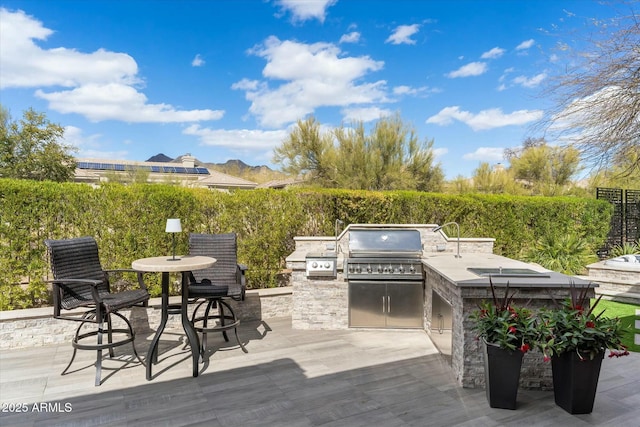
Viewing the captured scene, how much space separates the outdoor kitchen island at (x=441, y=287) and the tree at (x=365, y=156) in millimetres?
8654

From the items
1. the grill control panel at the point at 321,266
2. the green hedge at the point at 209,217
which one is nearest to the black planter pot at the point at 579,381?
the grill control panel at the point at 321,266

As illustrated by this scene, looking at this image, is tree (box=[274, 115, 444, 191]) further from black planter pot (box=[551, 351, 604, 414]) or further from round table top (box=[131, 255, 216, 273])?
black planter pot (box=[551, 351, 604, 414])

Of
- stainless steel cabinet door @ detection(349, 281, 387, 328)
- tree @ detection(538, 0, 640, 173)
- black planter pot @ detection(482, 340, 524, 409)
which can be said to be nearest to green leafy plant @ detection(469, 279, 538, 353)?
black planter pot @ detection(482, 340, 524, 409)

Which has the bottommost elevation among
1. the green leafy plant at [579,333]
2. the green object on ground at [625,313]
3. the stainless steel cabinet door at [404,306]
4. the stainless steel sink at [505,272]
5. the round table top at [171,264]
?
the green object on ground at [625,313]

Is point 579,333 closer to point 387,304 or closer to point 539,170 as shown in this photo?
point 387,304

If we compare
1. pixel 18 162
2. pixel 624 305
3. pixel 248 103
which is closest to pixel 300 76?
pixel 248 103

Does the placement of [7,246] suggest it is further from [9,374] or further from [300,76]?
[300,76]

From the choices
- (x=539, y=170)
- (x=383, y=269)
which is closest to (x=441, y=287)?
(x=383, y=269)

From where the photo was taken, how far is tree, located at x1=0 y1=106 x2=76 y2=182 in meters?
Result: 16.6

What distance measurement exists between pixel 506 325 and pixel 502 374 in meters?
0.36

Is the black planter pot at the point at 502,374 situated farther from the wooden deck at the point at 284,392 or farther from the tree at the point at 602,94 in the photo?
the tree at the point at 602,94

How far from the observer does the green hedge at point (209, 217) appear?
13.4 ft

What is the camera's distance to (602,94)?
17.3ft

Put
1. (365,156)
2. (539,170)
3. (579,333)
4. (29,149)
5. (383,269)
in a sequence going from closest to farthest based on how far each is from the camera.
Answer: (579,333) → (383,269) → (365,156) → (29,149) → (539,170)
